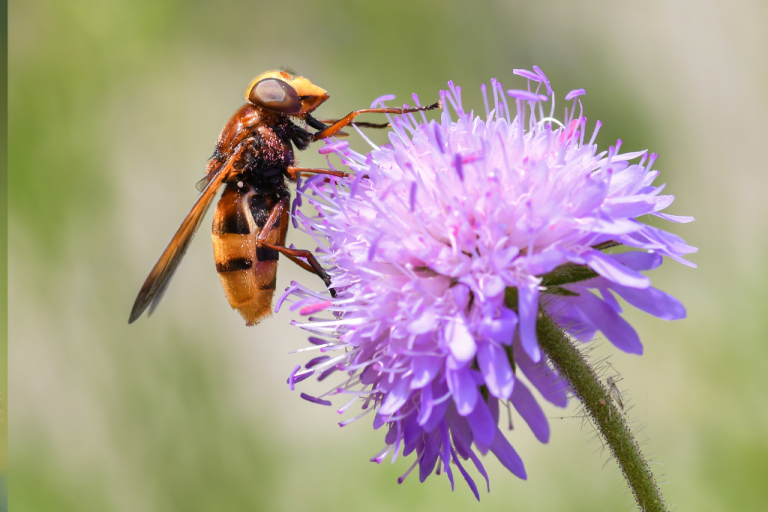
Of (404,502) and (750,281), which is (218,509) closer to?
(404,502)

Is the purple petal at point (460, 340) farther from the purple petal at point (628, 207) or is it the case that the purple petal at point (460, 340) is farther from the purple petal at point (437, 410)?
the purple petal at point (628, 207)

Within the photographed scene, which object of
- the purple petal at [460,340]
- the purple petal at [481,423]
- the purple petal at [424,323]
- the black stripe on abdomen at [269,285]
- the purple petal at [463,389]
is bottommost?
the purple petal at [481,423]

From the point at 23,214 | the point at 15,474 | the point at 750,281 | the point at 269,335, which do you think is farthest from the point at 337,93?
the point at 15,474

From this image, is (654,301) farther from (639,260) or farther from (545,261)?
(545,261)

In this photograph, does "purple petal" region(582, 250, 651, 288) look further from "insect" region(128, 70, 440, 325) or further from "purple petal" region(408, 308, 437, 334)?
"insect" region(128, 70, 440, 325)

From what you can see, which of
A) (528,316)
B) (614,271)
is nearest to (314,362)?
(528,316)

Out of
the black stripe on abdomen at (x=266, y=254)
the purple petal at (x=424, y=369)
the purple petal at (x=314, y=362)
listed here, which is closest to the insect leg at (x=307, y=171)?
the black stripe on abdomen at (x=266, y=254)

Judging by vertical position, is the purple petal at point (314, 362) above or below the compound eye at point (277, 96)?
below
